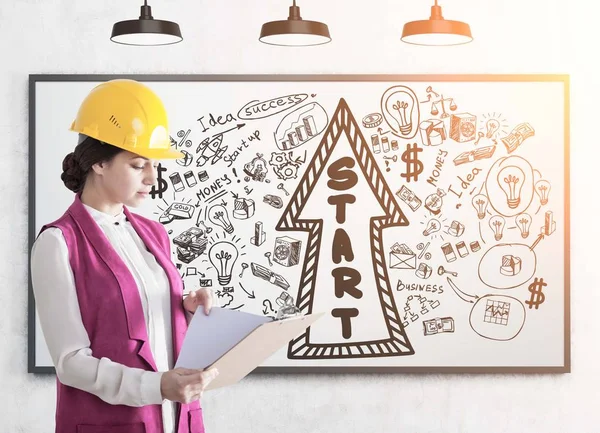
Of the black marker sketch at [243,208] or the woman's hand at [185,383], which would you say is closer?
the woman's hand at [185,383]

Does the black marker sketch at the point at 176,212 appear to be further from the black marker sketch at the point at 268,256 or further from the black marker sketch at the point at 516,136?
the black marker sketch at the point at 516,136

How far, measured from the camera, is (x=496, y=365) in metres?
3.01

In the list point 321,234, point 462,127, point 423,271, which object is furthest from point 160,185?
point 462,127

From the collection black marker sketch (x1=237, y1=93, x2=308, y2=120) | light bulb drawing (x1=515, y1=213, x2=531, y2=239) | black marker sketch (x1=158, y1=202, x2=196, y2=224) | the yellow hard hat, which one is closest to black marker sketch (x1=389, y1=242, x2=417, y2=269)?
light bulb drawing (x1=515, y1=213, x2=531, y2=239)

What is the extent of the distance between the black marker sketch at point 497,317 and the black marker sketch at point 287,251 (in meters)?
0.72

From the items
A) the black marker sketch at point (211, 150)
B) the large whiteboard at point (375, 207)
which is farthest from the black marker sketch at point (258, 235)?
the black marker sketch at point (211, 150)

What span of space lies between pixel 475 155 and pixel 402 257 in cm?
50

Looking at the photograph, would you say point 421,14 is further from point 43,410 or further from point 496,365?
point 43,410

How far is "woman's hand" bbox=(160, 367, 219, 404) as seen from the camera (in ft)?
5.06

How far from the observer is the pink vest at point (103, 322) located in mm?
1631

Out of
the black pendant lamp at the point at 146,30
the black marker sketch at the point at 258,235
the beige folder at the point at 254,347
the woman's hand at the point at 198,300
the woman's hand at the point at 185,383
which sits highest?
the black pendant lamp at the point at 146,30

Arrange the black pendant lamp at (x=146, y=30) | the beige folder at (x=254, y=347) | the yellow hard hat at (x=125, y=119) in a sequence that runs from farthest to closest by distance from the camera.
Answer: the black pendant lamp at (x=146, y=30) → the yellow hard hat at (x=125, y=119) → the beige folder at (x=254, y=347)

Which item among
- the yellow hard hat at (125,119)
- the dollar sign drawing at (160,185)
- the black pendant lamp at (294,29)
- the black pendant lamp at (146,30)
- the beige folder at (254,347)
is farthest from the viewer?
the dollar sign drawing at (160,185)

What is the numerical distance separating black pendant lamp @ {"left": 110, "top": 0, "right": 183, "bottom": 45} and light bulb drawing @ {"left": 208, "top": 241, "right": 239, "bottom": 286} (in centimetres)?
85
